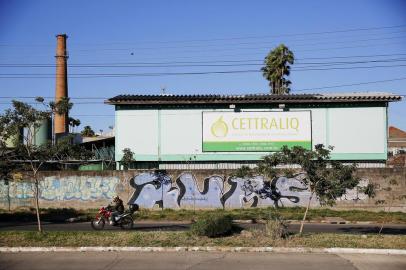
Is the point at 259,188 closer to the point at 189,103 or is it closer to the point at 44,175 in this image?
the point at 189,103

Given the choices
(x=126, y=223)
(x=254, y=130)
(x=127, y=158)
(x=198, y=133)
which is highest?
(x=254, y=130)

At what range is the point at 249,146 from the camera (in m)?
29.8

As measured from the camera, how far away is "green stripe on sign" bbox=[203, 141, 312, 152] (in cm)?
2966

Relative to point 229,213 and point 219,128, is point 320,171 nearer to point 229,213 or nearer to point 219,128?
point 229,213

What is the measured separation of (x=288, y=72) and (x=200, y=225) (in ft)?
130

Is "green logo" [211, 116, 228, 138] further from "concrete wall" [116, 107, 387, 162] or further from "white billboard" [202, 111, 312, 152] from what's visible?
"concrete wall" [116, 107, 387, 162]

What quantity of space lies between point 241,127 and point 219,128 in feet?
4.00

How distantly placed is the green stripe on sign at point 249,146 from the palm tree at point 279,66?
22.2 m

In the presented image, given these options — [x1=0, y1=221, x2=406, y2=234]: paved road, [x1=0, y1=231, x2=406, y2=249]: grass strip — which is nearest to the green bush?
[x1=0, y1=231, x2=406, y2=249]: grass strip

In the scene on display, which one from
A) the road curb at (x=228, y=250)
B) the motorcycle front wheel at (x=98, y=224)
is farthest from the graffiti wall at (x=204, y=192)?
the road curb at (x=228, y=250)

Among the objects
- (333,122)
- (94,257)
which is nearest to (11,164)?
(94,257)

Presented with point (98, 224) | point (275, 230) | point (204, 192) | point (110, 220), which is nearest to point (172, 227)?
point (110, 220)

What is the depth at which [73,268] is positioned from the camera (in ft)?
38.7

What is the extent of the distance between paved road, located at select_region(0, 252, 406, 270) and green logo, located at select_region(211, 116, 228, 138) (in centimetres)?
1662
